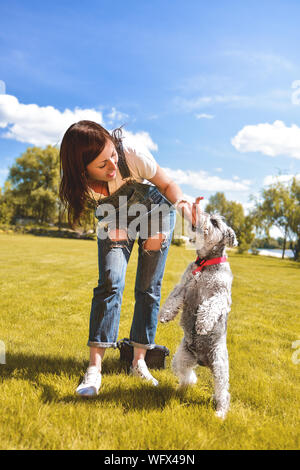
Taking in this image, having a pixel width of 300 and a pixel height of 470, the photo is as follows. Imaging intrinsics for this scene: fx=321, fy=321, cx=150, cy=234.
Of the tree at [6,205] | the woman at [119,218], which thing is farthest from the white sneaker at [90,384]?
the tree at [6,205]

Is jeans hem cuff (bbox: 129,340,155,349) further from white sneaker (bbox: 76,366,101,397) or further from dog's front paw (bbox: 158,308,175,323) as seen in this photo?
dog's front paw (bbox: 158,308,175,323)

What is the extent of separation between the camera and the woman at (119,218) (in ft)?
9.06

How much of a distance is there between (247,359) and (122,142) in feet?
9.39

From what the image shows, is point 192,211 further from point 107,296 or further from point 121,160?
point 107,296

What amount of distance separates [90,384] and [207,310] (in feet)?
3.91

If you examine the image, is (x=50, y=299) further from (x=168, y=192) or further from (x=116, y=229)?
(x=168, y=192)

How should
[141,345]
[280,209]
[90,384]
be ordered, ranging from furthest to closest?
[280,209], [141,345], [90,384]

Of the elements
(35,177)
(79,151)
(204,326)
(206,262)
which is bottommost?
(204,326)

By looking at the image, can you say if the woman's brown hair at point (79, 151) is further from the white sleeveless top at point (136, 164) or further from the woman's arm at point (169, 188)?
the woman's arm at point (169, 188)

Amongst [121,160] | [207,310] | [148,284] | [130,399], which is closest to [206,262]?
[207,310]

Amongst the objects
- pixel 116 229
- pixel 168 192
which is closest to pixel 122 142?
pixel 168 192

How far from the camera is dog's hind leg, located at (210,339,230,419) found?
251 centimetres

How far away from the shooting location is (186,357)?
2.81 metres

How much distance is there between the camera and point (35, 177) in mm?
54094
